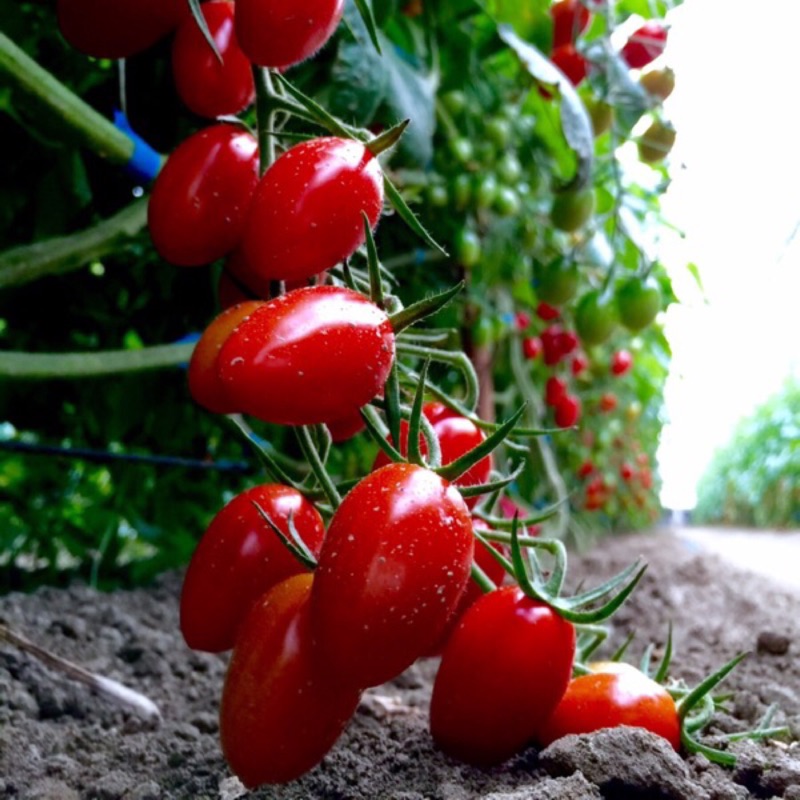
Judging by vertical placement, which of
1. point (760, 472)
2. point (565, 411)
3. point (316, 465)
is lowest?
point (760, 472)

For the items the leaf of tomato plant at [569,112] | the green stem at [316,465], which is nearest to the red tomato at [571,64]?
the leaf of tomato plant at [569,112]

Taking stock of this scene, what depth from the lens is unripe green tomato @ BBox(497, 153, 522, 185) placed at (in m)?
1.34

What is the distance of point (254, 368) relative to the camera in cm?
38

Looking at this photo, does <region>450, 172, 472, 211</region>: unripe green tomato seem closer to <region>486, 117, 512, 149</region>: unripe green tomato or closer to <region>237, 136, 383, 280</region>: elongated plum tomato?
<region>486, 117, 512, 149</region>: unripe green tomato

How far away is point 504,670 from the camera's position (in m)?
0.46

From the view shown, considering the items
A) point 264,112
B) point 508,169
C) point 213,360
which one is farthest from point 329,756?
point 508,169

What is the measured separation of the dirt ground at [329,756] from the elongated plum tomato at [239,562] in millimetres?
93

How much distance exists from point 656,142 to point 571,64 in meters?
0.14

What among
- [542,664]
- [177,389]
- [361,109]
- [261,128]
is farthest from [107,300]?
[542,664]

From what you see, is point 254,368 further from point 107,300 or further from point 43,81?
point 107,300

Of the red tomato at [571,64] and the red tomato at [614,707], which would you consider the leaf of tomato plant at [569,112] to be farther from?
the red tomato at [614,707]

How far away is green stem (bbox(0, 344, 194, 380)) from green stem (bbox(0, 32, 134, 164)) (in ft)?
0.54

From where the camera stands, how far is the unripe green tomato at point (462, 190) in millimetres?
1290

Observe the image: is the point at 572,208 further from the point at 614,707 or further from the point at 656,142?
the point at 614,707
